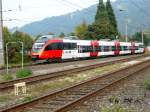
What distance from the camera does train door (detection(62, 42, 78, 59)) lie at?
43.9m

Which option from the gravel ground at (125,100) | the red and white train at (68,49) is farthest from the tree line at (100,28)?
the gravel ground at (125,100)

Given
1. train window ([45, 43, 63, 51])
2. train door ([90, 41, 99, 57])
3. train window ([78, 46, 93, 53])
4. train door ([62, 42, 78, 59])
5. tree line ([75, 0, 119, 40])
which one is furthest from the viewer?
tree line ([75, 0, 119, 40])

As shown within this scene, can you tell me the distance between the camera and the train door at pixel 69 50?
4391 cm

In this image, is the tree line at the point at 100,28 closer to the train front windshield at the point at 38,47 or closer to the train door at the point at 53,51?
the train door at the point at 53,51

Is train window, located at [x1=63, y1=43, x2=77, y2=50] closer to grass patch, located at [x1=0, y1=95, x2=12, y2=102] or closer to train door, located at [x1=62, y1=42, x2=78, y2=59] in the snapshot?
train door, located at [x1=62, y1=42, x2=78, y2=59]

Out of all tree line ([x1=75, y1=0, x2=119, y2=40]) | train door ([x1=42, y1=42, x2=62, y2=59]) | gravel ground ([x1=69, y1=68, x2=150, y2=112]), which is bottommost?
gravel ground ([x1=69, y1=68, x2=150, y2=112])

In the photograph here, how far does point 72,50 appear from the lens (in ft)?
151

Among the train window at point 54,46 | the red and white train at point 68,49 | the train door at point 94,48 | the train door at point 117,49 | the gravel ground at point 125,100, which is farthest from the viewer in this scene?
the train door at point 117,49

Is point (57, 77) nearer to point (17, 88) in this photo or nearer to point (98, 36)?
point (17, 88)

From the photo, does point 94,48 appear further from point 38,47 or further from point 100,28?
point 100,28

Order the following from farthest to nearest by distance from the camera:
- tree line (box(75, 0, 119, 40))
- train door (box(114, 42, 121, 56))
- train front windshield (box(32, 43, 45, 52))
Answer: tree line (box(75, 0, 119, 40)) < train door (box(114, 42, 121, 56)) < train front windshield (box(32, 43, 45, 52))

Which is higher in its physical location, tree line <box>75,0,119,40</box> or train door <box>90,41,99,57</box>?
tree line <box>75,0,119,40</box>

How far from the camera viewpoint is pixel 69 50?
45.1 metres

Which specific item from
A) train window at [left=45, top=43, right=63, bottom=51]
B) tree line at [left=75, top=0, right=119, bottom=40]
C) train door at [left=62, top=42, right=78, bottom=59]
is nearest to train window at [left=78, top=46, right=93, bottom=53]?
train door at [left=62, top=42, right=78, bottom=59]
